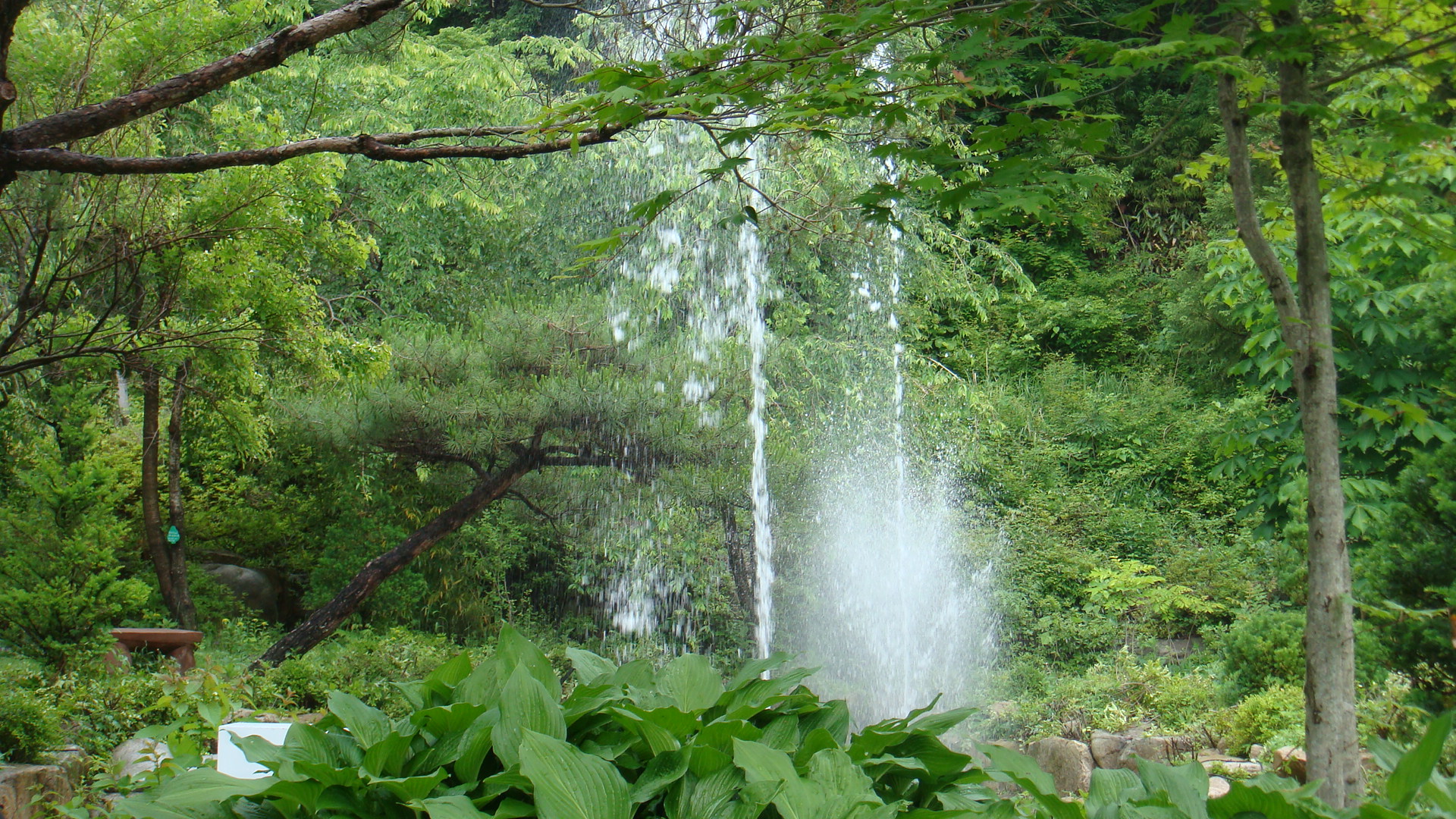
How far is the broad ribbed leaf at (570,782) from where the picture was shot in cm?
85

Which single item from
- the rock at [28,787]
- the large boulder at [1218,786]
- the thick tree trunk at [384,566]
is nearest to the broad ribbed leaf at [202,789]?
the rock at [28,787]

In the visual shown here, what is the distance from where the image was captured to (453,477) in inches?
293

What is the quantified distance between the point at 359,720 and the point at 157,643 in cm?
521

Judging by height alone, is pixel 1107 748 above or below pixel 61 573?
below

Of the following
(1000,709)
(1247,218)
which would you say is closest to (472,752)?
(1247,218)

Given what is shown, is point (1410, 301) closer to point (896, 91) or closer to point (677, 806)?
point (896, 91)

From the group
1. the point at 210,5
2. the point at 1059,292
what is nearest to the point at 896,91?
the point at 210,5

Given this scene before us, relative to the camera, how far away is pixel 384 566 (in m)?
6.25

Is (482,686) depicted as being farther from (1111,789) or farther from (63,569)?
(63,569)

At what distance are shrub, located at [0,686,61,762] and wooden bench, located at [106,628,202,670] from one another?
1.28 meters

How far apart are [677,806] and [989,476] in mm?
8927

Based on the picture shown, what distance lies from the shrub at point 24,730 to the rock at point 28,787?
5.1 inches

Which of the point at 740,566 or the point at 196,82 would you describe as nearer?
the point at 196,82

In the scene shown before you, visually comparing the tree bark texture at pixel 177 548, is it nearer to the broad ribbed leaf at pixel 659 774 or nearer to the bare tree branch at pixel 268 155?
the bare tree branch at pixel 268 155
